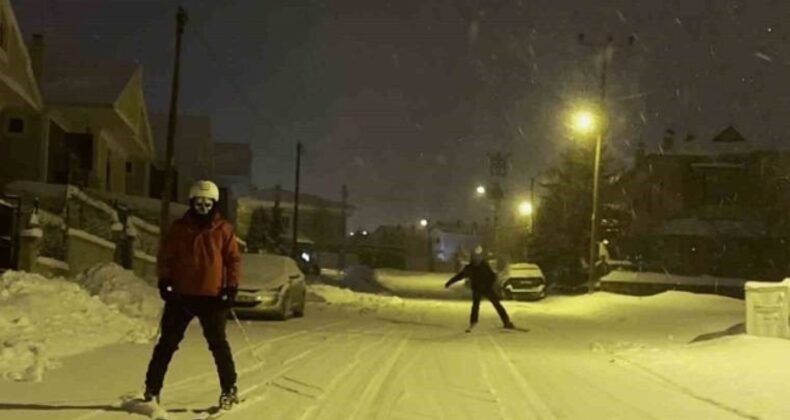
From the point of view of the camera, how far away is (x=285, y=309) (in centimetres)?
2297

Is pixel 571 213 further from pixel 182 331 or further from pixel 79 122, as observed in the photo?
pixel 182 331

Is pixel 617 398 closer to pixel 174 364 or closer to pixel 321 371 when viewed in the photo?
pixel 321 371

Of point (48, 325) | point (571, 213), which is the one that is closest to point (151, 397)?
point (48, 325)

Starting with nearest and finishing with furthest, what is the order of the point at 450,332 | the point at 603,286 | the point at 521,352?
1. the point at 521,352
2. the point at 450,332
3. the point at 603,286

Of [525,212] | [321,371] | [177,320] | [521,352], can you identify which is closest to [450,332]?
[521,352]

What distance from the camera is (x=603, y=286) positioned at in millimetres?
43031

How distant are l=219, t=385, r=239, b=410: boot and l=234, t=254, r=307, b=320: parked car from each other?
12.3 m

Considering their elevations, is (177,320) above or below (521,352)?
above

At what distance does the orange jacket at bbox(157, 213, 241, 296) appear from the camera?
8555mm

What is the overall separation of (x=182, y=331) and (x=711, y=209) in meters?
56.9

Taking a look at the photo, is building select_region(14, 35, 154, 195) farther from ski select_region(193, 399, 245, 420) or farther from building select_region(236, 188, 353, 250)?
building select_region(236, 188, 353, 250)

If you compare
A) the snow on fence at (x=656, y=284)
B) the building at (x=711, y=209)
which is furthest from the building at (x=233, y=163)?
the snow on fence at (x=656, y=284)

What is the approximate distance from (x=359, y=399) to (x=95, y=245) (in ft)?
62.7

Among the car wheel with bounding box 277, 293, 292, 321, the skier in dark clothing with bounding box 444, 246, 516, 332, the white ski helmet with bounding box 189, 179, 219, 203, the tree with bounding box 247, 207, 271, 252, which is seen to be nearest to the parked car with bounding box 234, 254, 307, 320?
the car wheel with bounding box 277, 293, 292, 321
